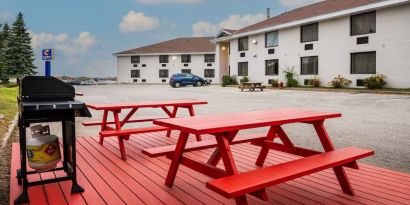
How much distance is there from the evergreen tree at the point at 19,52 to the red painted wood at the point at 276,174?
4824cm

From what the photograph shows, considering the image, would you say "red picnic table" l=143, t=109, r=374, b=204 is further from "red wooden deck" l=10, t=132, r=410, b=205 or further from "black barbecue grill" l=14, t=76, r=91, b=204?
"black barbecue grill" l=14, t=76, r=91, b=204

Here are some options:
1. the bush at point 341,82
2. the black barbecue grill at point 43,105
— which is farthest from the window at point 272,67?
the black barbecue grill at point 43,105

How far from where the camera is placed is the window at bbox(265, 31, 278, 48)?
3508cm

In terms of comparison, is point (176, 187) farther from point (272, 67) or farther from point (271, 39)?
point (271, 39)

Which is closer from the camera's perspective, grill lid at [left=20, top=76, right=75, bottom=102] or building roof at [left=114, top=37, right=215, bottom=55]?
grill lid at [left=20, top=76, right=75, bottom=102]

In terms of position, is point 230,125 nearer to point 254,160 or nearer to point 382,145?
point 254,160

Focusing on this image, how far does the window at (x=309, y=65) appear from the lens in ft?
99.4

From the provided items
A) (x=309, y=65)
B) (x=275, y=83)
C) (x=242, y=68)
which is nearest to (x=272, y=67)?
(x=275, y=83)

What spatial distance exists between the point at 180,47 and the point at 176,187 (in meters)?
56.9

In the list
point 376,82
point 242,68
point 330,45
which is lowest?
point 376,82

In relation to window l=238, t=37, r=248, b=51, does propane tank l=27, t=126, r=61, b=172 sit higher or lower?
lower

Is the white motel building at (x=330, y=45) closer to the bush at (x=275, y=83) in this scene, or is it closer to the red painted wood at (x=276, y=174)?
the bush at (x=275, y=83)

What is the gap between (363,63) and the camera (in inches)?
1043

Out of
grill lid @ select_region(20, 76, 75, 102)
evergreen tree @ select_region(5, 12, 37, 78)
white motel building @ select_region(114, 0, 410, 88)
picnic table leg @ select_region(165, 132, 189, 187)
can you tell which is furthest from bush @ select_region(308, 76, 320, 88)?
evergreen tree @ select_region(5, 12, 37, 78)
